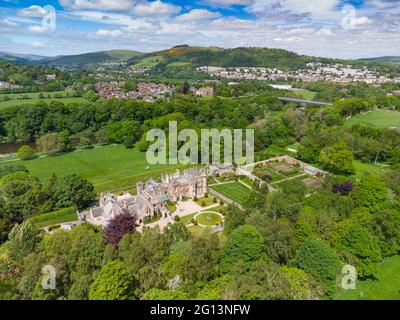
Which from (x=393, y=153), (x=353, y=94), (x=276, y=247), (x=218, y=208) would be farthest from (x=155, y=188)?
(x=353, y=94)

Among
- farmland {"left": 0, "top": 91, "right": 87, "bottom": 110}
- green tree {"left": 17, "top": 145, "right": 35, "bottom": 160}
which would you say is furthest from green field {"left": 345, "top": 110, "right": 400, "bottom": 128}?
farmland {"left": 0, "top": 91, "right": 87, "bottom": 110}

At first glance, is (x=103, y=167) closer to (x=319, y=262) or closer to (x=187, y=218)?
(x=187, y=218)

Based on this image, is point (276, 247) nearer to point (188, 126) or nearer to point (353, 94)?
point (188, 126)

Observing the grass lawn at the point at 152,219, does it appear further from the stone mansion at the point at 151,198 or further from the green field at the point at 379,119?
the green field at the point at 379,119

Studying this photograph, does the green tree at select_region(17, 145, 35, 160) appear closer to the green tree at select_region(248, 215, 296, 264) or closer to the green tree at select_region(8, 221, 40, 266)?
the green tree at select_region(8, 221, 40, 266)
